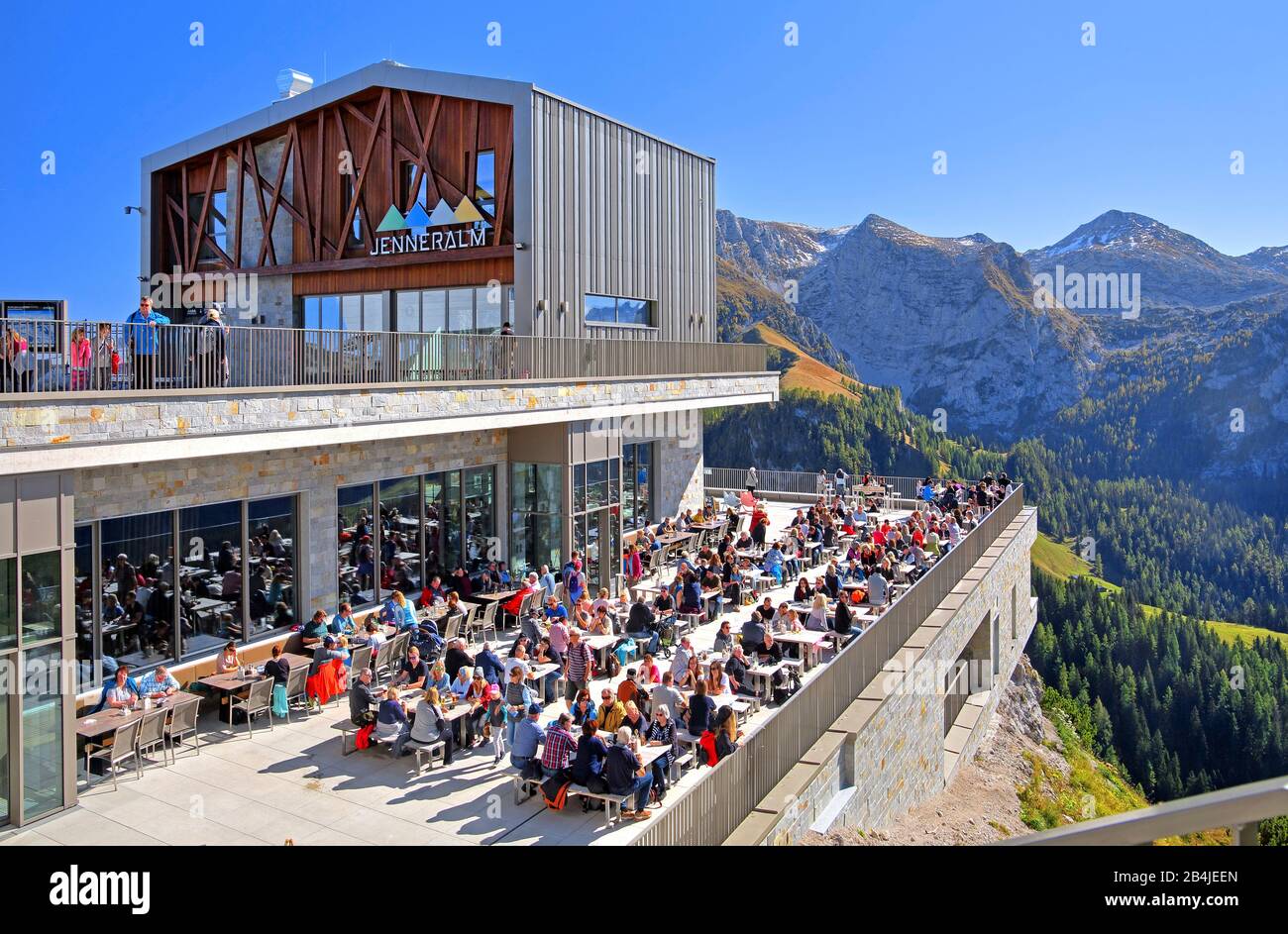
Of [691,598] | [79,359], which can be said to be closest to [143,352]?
[79,359]

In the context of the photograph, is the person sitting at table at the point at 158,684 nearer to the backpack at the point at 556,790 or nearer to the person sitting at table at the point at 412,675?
the person sitting at table at the point at 412,675

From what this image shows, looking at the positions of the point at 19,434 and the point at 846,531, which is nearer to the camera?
the point at 19,434

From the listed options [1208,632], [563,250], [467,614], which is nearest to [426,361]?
[467,614]

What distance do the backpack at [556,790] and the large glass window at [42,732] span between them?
18.1 feet

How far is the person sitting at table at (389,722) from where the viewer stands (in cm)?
1245

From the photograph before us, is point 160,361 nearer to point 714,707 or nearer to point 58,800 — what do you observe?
point 58,800

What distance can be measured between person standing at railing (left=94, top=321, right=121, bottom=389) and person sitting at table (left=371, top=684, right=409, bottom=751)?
5.19 m

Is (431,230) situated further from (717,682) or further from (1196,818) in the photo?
(1196,818)

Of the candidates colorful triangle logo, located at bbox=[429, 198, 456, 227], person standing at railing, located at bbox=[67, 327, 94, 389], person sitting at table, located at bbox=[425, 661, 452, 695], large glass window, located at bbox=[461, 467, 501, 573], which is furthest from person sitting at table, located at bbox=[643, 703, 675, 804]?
colorful triangle logo, located at bbox=[429, 198, 456, 227]

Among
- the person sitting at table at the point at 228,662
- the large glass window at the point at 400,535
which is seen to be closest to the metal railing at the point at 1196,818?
the person sitting at table at the point at 228,662

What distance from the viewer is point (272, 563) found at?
16.1 meters

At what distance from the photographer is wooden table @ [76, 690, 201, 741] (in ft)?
38.1

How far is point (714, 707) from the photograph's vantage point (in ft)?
41.5
